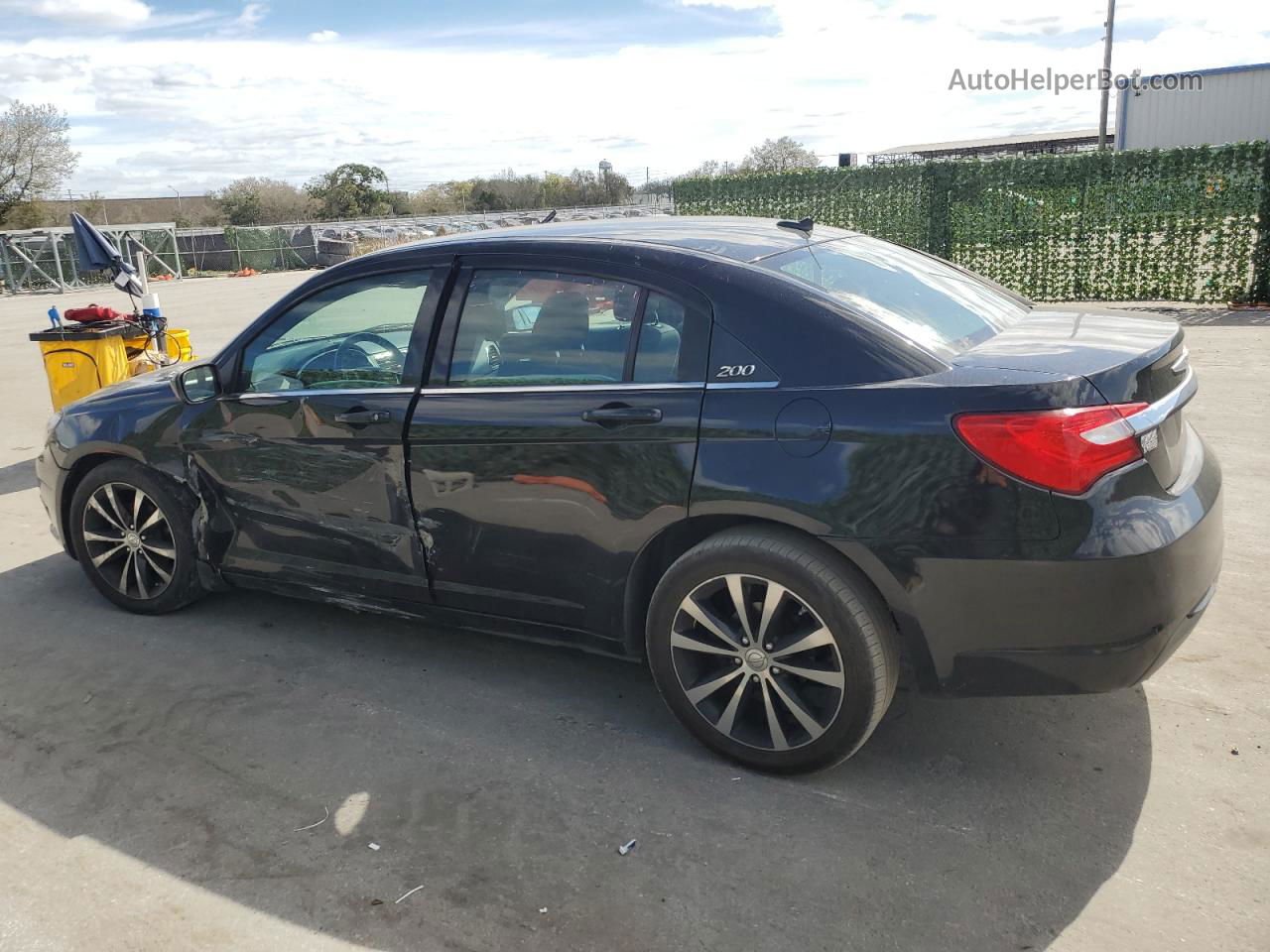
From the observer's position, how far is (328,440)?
3.87 metres

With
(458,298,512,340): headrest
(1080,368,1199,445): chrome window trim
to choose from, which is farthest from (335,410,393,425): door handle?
(1080,368,1199,445): chrome window trim

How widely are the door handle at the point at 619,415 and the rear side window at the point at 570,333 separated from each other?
0.34 feet

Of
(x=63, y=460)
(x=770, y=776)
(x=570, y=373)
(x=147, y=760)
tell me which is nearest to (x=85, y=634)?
(x=63, y=460)

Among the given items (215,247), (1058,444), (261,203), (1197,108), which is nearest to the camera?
(1058,444)

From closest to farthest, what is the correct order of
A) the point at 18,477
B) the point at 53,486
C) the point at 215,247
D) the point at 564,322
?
the point at 564,322 < the point at 53,486 < the point at 18,477 < the point at 215,247

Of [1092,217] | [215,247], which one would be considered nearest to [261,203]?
[215,247]

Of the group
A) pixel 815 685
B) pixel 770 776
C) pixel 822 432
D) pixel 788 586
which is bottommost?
pixel 770 776

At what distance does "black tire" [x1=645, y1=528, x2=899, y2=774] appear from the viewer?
2939 millimetres

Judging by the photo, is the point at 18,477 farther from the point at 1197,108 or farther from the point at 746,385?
the point at 1197,108

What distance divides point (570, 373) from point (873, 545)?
118 centimetres

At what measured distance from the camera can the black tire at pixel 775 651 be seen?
2.94m

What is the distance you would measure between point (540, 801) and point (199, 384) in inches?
93.5

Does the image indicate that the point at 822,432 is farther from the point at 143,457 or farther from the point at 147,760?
the point at 143,457

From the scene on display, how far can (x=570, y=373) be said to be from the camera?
11.1ft
